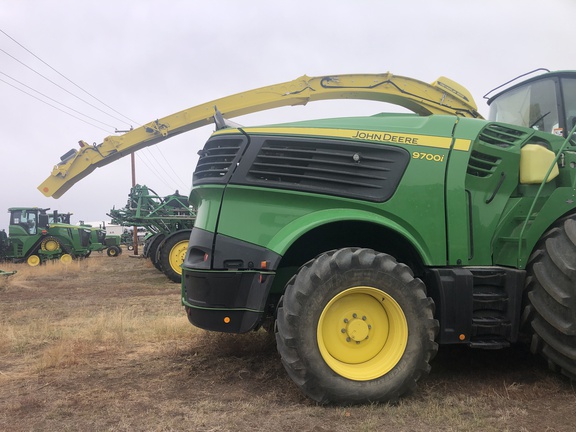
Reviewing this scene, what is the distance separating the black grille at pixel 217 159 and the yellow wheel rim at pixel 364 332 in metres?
1.32

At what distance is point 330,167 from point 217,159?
932 millimetres

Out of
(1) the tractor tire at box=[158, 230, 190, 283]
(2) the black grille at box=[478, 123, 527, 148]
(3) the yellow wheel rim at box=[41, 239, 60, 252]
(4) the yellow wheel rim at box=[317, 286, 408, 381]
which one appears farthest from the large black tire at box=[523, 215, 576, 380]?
(3) the yellow wheel rim at box=[41, 239, 60, 252]

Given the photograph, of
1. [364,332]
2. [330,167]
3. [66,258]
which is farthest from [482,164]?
[66,258]

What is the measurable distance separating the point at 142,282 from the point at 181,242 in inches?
62.9

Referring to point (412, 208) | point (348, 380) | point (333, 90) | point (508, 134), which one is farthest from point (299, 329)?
point (333, 90)

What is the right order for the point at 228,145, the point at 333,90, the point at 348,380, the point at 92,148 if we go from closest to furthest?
the point at 348,380, the point at 228,145, the point at 333,90, the point at 92,148

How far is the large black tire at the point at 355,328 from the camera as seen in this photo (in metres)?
3.07

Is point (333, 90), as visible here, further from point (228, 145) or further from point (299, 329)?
point (299, 329)

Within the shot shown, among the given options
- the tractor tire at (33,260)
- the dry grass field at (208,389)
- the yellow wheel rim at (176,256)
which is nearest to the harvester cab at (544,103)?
the dry grass field at (208,389)

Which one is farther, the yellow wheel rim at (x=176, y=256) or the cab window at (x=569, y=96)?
the yellow wheel rim at (x=176, y=256)

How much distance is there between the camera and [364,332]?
10.6 feet

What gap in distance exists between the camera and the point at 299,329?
306 centimetres

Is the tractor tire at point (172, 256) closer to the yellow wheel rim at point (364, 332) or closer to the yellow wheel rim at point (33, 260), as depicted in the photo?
the yellow wheel rim at point (364, 332)

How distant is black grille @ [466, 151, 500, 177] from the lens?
3.63 meters
